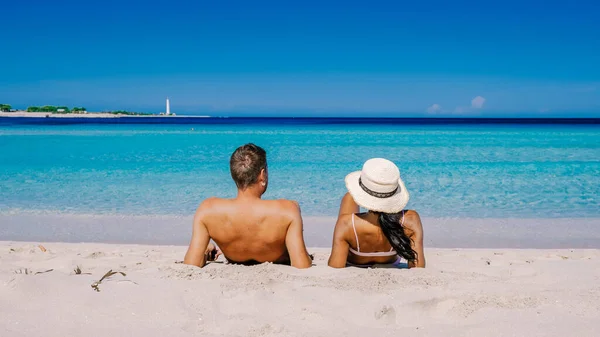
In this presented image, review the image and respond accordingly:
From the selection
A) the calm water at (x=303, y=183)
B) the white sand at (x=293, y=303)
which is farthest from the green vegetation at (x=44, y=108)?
the white sand at (x=293, y=303)

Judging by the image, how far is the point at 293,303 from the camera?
11.4 feet

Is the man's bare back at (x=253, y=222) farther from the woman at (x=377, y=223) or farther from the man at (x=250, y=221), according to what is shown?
the woman at (x=377, y=223)

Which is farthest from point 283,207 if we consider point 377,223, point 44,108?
point 44,108

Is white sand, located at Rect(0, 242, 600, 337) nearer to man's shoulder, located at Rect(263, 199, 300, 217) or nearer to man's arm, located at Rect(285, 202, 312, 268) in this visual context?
man's arm, located at Rect(285, 202, 312, 268)

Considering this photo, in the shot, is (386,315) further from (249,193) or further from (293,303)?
(249,193)

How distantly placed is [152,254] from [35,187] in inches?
316

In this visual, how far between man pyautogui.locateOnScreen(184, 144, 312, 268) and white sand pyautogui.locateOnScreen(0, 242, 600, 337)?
22 centimetres

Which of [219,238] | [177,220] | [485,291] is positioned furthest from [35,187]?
[485,291]

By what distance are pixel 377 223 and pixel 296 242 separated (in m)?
0.73

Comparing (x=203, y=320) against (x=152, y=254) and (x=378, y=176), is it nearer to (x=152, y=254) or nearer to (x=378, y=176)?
(x=378, y=176)

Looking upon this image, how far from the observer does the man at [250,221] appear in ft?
13.6

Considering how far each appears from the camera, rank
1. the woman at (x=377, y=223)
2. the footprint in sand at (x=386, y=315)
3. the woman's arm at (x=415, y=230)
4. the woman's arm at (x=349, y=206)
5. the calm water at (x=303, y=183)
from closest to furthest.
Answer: the footprint in sand at (x=386, y=315) < the woman at (x=377, y=223) < the woman's arm at (x=415, y=230) < the woman's arm at (x=349, y=206) < the calm water at (x=303, y=183)

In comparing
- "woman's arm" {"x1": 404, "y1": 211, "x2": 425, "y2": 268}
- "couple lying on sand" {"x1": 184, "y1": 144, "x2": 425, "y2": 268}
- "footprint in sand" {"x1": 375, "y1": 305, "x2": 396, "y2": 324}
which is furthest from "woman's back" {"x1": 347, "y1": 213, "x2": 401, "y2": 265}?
"footprint in sand" {"x1": 375, "y1": 305, "x2": 396, "y2": 324}

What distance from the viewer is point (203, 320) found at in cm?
318
